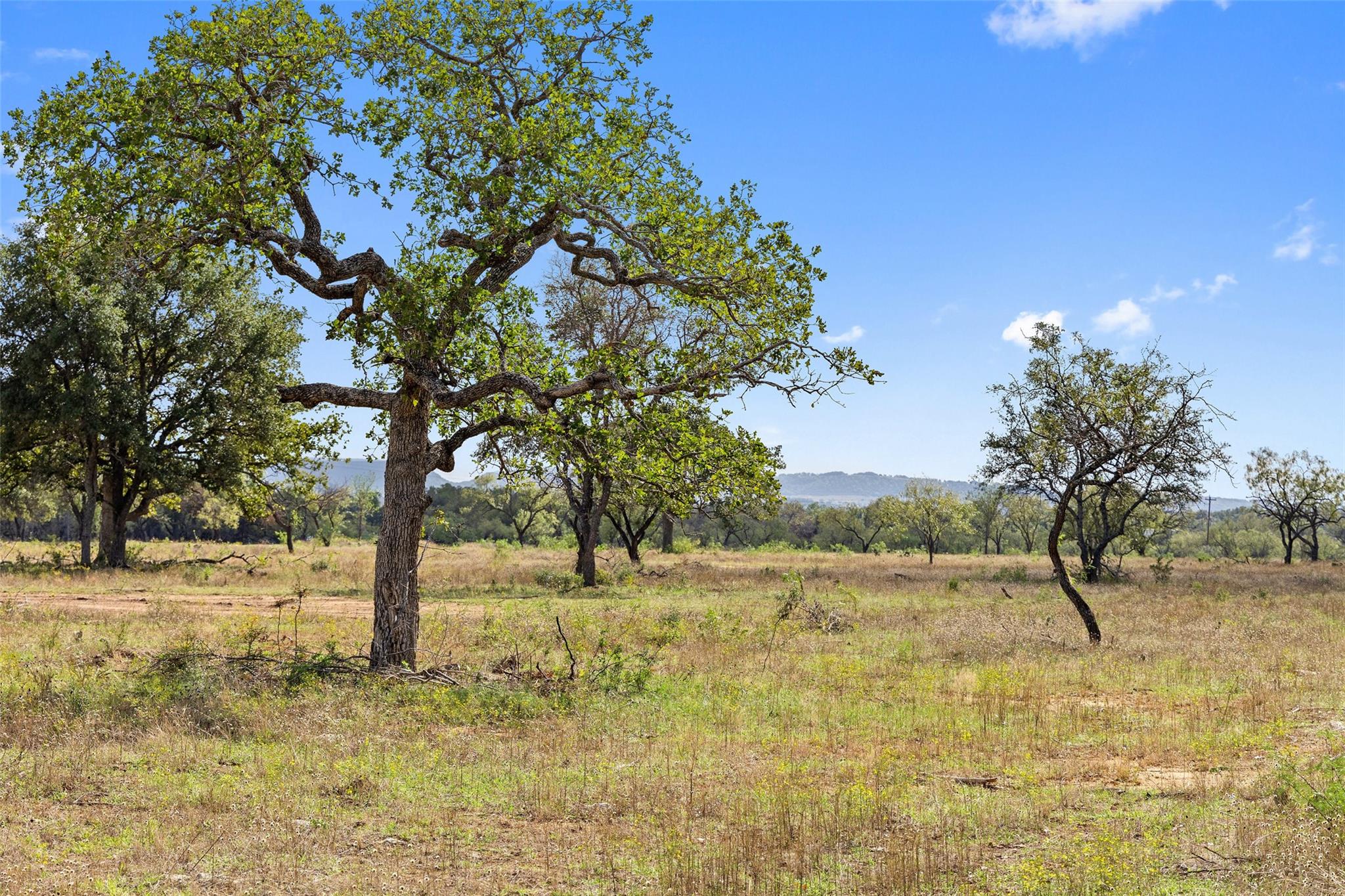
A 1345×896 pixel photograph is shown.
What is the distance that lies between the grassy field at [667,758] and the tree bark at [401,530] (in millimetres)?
989

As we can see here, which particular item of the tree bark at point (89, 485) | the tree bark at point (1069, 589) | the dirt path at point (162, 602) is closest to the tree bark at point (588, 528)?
the dirt path at point (162, 602)

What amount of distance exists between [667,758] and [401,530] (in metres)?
6.47

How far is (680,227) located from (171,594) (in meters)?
20.2

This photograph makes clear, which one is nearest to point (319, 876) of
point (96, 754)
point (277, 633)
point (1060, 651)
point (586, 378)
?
point (96, 754)

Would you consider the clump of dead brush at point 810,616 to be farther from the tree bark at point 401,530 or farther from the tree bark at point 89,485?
the tree bark at point 89,485

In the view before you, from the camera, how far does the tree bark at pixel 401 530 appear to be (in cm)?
1440

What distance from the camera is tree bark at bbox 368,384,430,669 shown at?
1440 centimetres

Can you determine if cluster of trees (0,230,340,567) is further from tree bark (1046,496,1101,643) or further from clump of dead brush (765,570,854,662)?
tree bark (1046,496,1101,643)

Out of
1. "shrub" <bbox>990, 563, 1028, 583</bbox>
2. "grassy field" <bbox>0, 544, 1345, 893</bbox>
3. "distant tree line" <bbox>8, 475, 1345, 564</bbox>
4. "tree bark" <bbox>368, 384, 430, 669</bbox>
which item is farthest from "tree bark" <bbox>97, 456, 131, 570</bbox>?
"shrub" <bbox>990, 563, 1028, 583</bbox>

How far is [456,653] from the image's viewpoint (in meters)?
16.7

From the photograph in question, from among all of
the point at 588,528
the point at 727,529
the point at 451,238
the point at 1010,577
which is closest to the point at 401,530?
the point at 451,238

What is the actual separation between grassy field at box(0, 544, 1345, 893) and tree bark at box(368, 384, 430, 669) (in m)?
0.99

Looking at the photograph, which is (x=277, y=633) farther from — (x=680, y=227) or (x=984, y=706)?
(x=984, y=706)

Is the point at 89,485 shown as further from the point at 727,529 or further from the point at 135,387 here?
the point at 727,529
